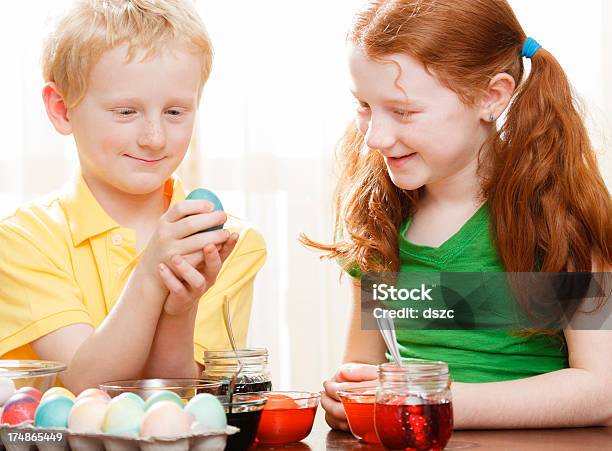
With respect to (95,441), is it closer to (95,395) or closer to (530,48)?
(95,395)

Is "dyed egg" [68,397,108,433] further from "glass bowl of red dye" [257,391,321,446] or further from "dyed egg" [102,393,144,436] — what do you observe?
"glass bowl of red dye" [257,391,321,446]

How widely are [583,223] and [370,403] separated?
1.63ft

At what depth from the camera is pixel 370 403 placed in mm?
1017

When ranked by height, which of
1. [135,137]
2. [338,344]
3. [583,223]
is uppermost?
[135,137]

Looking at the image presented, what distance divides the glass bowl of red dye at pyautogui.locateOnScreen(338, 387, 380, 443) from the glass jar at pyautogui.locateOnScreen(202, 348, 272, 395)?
4.2 inches

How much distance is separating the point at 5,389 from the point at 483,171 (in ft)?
2.61

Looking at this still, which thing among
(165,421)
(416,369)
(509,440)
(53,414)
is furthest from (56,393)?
(509,440)

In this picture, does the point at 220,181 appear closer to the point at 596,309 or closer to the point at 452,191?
the point at 452,191

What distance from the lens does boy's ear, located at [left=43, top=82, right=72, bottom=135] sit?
4.76ft

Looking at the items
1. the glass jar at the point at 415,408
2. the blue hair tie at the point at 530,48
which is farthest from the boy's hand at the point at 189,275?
the blue hair tie at the point at 530,48

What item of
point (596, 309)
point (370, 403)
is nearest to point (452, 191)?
point (596, 309)

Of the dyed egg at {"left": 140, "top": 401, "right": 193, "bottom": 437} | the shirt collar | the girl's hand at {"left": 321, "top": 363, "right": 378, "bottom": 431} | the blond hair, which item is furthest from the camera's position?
the shirt collar

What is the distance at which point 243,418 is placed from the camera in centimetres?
94

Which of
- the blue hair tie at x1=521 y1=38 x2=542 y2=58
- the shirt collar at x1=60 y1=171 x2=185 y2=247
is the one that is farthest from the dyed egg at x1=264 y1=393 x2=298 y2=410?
the blue hair tie at x1=521 y1=38 x2=542 y2=58
